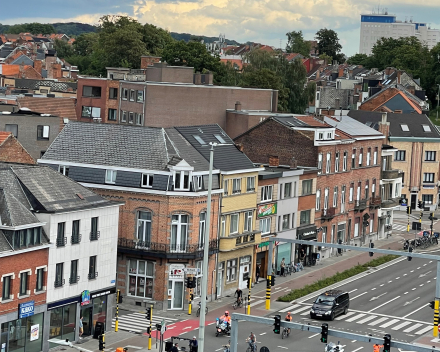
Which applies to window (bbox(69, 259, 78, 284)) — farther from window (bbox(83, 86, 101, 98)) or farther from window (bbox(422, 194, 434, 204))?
window (bbox(422, 194, 434, 204))

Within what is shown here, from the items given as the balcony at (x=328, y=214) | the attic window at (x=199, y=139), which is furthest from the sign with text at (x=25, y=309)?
the balcony at (x=328, y=214)

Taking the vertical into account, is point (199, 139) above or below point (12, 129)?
above

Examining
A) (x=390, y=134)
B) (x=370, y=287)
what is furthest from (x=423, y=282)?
(x=390, y=134)

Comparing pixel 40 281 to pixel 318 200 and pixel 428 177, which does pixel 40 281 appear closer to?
pixel 318 200

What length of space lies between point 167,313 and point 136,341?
7.84 metres

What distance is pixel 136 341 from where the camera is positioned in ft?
191

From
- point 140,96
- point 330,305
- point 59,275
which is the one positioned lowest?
point 330,305

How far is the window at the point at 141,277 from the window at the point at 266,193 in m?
13.3

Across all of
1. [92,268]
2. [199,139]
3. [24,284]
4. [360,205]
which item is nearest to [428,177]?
[360,205]

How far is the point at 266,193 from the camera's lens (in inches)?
3051

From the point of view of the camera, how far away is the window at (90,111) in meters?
110

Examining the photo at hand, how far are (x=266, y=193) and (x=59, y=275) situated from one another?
83.5 feet

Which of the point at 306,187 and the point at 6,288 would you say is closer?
the point at 6,288

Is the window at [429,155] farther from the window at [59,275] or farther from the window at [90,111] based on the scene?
the window at [59,275]
